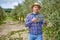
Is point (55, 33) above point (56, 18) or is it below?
below

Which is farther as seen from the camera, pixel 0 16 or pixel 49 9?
pixel 0 16

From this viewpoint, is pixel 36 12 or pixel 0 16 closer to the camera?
pixel 36 12

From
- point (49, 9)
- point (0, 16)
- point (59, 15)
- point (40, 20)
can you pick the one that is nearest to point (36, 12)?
point (40, 20)

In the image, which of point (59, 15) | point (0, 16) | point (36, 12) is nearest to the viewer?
point (36, 12)

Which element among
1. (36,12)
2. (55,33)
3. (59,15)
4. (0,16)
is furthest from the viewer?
(0,16)

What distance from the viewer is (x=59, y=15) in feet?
35.9

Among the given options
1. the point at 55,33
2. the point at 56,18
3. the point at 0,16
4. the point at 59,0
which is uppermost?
the point at 59,0

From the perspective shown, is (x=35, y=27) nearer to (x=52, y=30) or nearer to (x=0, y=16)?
(x=52, y=30)

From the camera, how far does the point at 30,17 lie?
7.86m

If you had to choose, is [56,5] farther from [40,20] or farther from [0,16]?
[0,16]

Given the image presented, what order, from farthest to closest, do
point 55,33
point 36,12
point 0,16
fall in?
point 0,16, point 55,33, point 36,12

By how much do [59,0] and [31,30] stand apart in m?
4.09

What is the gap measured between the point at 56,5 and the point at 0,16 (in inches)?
2425

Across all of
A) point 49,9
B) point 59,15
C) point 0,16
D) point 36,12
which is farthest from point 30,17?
point 0,16
